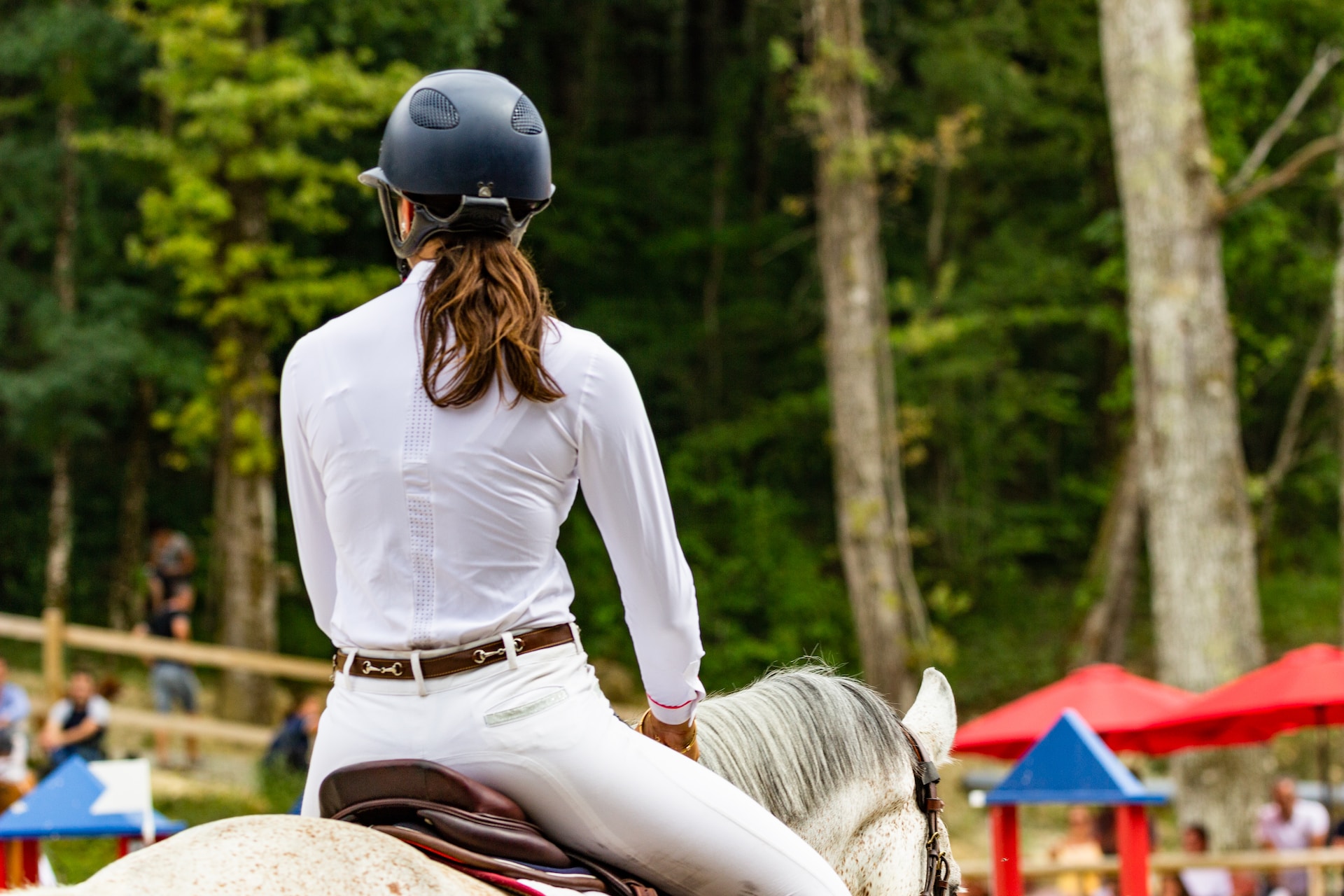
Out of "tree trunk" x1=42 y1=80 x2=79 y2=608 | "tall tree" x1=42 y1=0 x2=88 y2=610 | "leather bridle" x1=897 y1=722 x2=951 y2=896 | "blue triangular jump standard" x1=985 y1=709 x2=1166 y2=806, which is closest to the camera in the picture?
"leather bridle" x1=897 y1=722 x2=951 y2=896

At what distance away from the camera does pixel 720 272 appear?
22.6 meters

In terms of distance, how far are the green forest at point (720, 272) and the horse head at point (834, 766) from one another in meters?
11.0

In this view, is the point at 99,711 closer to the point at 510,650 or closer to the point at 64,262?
the point at 64,262

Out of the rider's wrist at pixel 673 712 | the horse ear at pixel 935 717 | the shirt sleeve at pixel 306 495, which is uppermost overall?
the shirt sleeve at pixel 306 495

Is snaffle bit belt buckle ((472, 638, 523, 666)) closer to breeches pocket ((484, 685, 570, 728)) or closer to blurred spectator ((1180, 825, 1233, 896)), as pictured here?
breeches pocket ((484, 685, 570, 728))

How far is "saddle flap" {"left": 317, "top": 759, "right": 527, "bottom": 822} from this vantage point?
191 centimetres

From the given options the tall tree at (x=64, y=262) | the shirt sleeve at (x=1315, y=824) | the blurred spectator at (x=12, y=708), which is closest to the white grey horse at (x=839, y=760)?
the shirt sleeve at (x=1315, y=824)

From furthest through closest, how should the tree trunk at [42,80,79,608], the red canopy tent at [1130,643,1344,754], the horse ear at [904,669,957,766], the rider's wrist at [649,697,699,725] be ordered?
the tree trunk at [42,80,79,608]
the red canopy tent at [1130,643,1344,754]
the horse ear at [904,669,957,766]
the rider's wrist at [649,697,699,725]

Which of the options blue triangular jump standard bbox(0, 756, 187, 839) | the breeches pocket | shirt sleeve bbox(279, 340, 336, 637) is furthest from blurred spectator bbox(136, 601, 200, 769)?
the breeches pocket

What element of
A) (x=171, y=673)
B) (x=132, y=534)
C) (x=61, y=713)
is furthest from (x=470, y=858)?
(x=132, y=534)

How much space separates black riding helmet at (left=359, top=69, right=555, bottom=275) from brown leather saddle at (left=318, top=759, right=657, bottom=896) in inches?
27.9

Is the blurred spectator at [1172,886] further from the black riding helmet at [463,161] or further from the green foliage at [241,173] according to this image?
the green foliage at [241,173]

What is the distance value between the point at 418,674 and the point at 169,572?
1275 cm

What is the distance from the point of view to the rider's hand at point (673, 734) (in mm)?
2197
